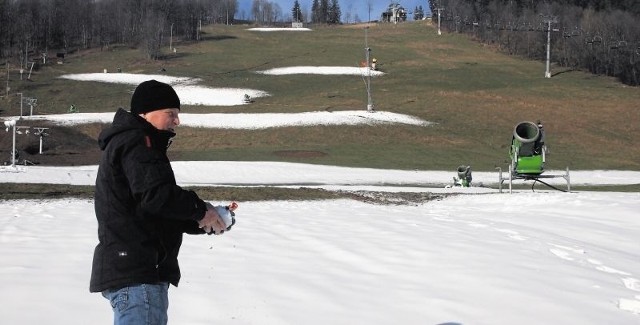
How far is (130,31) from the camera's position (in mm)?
120500

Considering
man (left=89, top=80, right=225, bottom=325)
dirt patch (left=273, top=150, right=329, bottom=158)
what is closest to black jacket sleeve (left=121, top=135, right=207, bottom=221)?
man (left=89, top=80, right=225, bottom=325)

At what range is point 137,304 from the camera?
3.51 meters

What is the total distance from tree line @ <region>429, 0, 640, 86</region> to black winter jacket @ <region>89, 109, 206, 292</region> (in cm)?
6987

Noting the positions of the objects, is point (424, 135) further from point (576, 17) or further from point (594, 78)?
point (576, 17)

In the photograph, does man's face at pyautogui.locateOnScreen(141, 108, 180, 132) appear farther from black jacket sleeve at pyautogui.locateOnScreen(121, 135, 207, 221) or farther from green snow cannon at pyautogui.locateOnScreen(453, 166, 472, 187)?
green snow cannon at pyautogui.locateOnScreen(453, 166, 472, 187)

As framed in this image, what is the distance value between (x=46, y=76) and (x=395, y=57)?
155 feet

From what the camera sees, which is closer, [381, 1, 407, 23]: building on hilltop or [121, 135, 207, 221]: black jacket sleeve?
[121, 135, 207, 221]: black jacket sleeve

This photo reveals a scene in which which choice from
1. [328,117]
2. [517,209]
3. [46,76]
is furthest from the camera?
[46,76]

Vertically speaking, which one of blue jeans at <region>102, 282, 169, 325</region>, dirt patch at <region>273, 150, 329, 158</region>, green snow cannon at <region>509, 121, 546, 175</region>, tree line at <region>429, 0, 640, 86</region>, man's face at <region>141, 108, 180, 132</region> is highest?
tree line at <region>429, 0, 640, 86</region>

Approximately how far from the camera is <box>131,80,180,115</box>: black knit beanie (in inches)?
149

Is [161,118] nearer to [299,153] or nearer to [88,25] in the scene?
[299,153]

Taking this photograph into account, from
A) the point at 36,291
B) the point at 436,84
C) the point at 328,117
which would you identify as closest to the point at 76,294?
the point at 36,291

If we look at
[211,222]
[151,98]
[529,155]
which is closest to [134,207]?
[211,222]

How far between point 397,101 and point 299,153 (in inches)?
924
